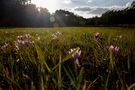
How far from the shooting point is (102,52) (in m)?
2.56

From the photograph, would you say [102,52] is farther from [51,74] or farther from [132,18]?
[132,18]

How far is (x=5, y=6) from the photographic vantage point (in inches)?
2403

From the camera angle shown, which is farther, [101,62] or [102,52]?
[102,52]

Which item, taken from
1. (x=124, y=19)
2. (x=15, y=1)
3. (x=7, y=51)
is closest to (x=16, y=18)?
(x=15, y=1)

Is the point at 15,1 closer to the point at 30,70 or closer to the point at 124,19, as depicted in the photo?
the point at 124,19

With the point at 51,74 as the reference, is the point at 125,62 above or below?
below

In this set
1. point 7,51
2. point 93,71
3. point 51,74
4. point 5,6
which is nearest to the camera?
point 51,74

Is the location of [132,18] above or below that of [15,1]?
below

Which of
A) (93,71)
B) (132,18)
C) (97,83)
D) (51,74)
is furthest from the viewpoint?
(132,18)

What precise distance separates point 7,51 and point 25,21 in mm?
60276

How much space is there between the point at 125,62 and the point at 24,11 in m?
63.6

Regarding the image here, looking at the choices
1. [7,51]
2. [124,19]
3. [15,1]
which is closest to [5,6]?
[15,1]

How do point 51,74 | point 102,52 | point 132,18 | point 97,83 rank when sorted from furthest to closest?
point 132,18, point 102,52, point 97,83, point 51,74

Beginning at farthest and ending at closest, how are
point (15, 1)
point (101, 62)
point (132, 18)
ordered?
point (132, 18) → point (15, 1) → point (101, 62)
